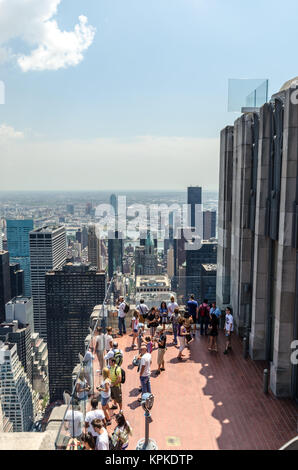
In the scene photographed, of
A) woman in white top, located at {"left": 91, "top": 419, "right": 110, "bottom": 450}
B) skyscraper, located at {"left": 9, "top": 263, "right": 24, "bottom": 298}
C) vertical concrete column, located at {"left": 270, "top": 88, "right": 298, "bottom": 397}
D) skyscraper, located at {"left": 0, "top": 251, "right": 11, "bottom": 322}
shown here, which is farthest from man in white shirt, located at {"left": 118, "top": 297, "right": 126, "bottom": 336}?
skyscraper, located at {"left": 9, "top": 263, "right": 24, "bottom": 298}

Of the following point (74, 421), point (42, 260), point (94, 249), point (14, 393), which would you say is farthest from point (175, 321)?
point (42, 260)

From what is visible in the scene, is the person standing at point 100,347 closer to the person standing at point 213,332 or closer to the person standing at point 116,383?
the person standing at point 116,383

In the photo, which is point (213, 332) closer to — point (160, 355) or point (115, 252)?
point (160, 355)

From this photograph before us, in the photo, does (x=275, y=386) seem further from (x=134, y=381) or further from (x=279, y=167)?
(x=279, y=167)

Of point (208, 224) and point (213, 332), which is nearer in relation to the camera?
point (213, 332)

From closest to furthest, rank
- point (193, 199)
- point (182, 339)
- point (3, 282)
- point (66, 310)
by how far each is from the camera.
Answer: point (182, 339) → point (193, 199) → point (66, 310) → point (3, 282)

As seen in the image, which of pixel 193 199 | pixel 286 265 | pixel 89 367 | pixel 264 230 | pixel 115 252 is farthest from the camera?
pixel 115 252

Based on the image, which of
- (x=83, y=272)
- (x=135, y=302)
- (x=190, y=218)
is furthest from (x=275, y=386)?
(x=83, y=272)
